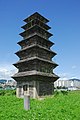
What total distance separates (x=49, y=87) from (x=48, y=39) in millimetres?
8788

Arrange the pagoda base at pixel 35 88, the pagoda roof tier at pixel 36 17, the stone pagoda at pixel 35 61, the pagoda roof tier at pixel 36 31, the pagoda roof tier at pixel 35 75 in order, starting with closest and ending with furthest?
1. the pagoda roof tier at pixel 35 75
2. the pagoda base at pixel 35 88
3. the stone pagoda at pixel 35 61
4. the pagoda roof tier at pixel 36 31
5. the pagoda roof tier at pixel 36 17

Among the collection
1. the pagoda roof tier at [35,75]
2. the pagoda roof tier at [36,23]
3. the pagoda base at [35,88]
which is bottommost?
the pagoda base at [35,88]

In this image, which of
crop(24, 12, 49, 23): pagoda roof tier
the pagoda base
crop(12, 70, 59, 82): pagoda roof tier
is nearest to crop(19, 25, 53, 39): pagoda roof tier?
crop(24, 12, 49, 23): pagoda roof tier

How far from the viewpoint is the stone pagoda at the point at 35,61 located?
26.8m

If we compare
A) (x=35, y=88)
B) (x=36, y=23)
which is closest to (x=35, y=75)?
(x=35, y=88)

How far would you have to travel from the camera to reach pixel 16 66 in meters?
30.7

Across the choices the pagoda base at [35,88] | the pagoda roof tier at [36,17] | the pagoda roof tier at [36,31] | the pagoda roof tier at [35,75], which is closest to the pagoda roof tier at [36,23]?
the pagoda roof tier at [36,17]

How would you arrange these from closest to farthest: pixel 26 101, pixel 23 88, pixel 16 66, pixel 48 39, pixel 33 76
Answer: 1. pixel 26 101
2. pixel 33 76
3. pixel 23 88
4. pixel 16 66
5. pixel 48 39

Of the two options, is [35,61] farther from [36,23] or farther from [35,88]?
[36,23]

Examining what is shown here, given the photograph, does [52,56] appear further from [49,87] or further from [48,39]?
[49,87]

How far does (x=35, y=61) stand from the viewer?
27.0 m

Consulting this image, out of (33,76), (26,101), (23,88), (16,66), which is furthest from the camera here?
(16,66)

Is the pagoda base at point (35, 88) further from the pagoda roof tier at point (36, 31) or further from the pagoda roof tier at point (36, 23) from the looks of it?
the pagoda roof tier at point (36, 23)

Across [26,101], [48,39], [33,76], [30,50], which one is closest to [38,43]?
[30,50]
